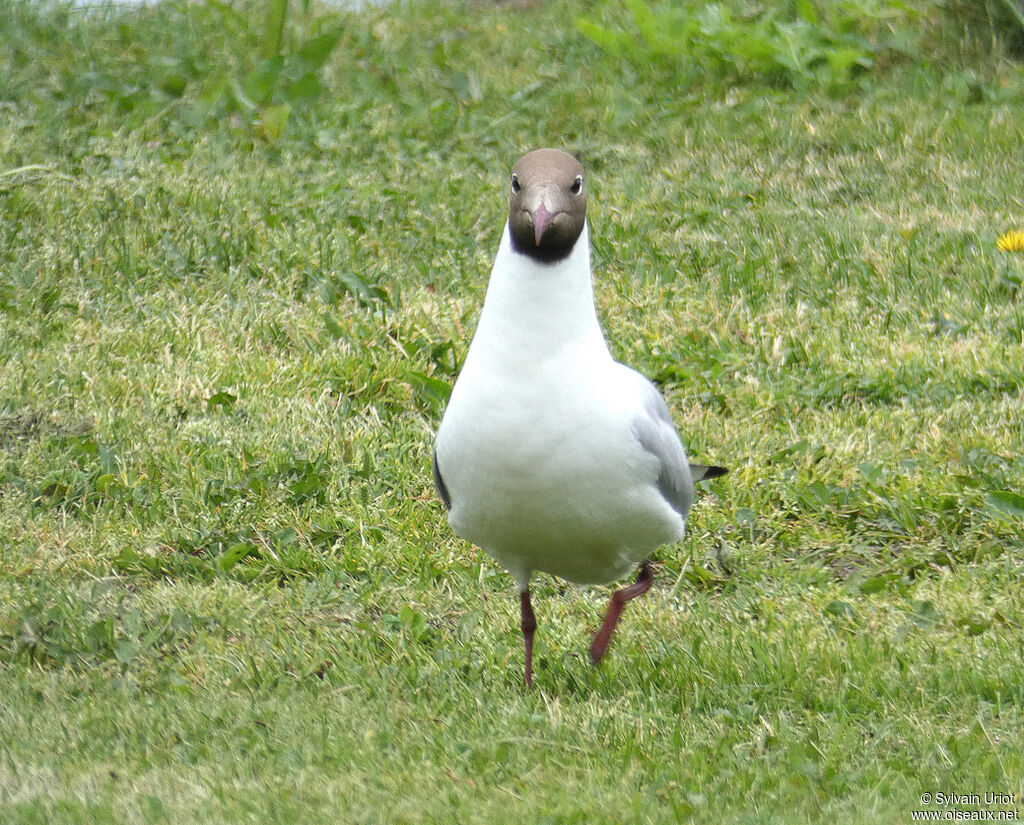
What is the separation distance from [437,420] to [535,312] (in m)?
2.04

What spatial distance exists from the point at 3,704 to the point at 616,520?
66.6 inches

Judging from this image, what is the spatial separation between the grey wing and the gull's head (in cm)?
51

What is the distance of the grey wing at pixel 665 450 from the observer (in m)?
3.50

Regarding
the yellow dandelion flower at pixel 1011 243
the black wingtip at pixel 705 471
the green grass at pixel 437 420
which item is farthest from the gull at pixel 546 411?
the yellow dandelion flower at pixel 1011 243

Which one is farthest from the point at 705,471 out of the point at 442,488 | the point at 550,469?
the point at 550,469

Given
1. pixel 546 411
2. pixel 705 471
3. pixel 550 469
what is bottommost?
pixel 705 471

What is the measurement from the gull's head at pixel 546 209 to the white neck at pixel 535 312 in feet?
0.11

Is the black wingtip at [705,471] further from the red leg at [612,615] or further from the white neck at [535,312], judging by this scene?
the white neck at [535,312]

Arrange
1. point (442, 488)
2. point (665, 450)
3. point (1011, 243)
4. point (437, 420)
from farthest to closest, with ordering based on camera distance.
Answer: point (1011, 243)
point (437, 420)
point (442, 488)
point (665, 450)

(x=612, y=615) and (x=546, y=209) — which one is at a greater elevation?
(x=546, y=209)

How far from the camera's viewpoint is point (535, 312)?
129 inches

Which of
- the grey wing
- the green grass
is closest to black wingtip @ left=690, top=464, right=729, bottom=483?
the grey wing

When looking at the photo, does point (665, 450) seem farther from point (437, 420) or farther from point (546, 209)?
point (437, 420)

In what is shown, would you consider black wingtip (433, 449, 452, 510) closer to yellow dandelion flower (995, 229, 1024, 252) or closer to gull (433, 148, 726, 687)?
gull (433, 148, 726, 687)
